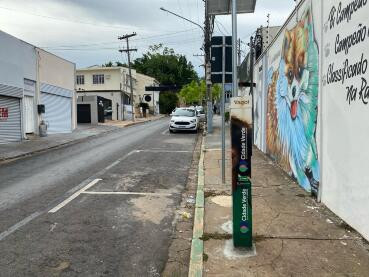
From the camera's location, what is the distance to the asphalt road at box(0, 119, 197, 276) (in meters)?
5.30

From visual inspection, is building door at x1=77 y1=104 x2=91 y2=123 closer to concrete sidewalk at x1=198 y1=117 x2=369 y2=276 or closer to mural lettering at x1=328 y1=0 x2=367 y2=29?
concrete sidewalk at x1=198 y1=117 x2=369 y2=276

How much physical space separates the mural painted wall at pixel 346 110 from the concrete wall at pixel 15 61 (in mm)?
17118

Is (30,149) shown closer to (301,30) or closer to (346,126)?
(301,30)

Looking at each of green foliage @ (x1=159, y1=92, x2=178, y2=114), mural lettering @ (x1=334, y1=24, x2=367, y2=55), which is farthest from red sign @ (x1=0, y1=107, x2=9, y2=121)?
green foliage @ (x1=159, y1=92, x2=178, y2=114)

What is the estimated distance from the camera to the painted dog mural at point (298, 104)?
8.05 meters

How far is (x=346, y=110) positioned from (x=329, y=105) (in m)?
0.74

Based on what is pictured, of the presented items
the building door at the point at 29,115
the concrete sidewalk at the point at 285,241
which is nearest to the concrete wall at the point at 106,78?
the building door at the point at 29,115

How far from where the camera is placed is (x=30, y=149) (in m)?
18.8

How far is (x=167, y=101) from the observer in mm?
79062

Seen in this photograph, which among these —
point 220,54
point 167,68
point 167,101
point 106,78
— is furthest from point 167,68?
point 220,54

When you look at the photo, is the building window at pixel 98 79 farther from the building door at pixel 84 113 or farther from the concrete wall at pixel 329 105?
the concrete wall at pixel 329 105

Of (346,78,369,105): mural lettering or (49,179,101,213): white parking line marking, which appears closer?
(346,78,369,105): mural lettering

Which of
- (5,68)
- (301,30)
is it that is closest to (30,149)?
(5,68)

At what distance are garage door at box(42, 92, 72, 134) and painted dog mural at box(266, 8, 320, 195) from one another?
18.7m
